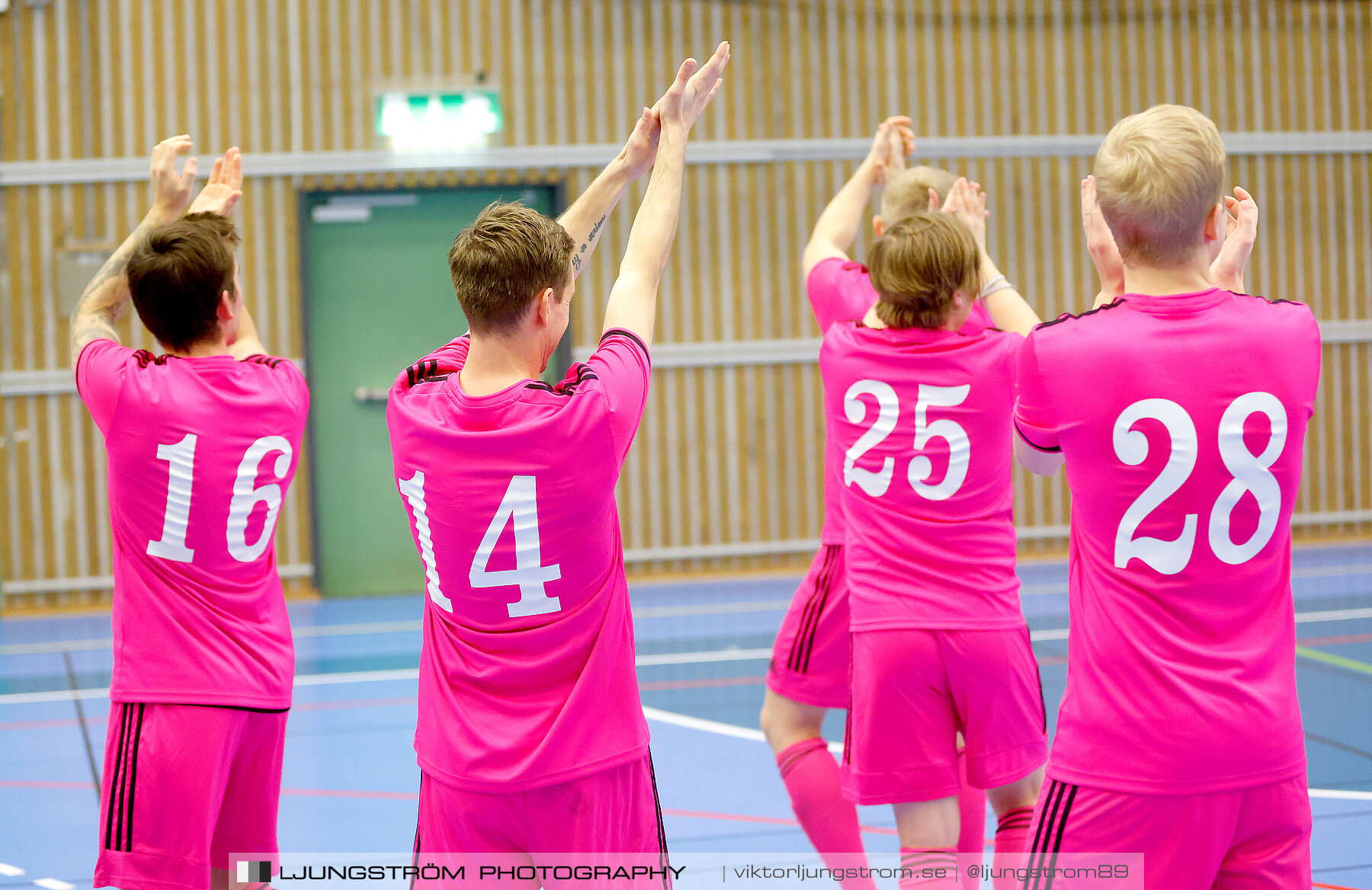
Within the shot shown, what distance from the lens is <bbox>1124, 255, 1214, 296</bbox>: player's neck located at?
199 centimetres

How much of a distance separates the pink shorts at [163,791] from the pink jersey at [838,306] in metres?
1.70

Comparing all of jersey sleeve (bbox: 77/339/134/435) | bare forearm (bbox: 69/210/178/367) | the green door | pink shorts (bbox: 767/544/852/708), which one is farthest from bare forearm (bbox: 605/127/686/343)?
the green door

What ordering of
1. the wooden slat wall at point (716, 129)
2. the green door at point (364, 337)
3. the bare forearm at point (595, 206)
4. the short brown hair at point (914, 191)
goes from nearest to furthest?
the bare forearm at point (595, 206) → the short brown hair at point (914, 191) → the wooden slat wall at point (716, 129) → the green door at point (364, 337)

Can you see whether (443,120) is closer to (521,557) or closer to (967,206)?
(967,206)

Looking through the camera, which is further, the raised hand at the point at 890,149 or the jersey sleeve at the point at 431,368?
the raised hand at the point at 890,149

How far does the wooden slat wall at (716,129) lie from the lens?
10.1m

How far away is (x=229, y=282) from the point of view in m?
2.89

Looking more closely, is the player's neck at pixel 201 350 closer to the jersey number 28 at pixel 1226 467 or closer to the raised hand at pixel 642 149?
the raised hand at pixel 642 149

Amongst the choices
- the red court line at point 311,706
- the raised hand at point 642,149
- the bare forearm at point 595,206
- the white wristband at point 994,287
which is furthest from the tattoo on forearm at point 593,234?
the red court line at point 311,706

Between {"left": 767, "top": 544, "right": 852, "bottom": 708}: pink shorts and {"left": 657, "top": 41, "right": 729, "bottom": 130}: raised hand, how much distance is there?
1540mm

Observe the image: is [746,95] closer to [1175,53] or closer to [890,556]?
[1175,53]

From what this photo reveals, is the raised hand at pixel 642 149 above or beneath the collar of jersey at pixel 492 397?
above

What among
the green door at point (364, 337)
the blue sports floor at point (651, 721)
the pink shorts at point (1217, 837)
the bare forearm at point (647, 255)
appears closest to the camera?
the pink shorts at point (1217, 837)

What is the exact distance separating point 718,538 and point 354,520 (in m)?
3.13
